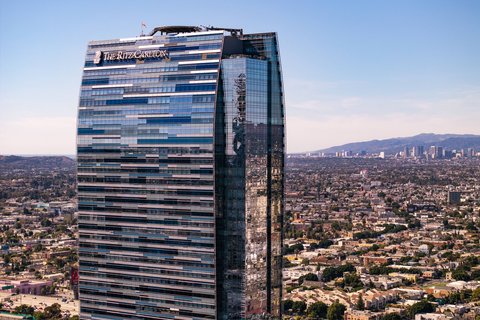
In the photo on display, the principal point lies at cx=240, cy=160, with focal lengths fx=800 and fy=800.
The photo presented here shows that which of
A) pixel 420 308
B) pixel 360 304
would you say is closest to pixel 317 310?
pixel 360 304

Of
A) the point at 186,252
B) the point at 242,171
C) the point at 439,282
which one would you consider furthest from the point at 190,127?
the point at 439,282

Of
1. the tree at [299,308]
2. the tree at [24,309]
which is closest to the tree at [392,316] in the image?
the tree at [299,308]

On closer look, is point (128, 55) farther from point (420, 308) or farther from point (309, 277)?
point (309, 277)

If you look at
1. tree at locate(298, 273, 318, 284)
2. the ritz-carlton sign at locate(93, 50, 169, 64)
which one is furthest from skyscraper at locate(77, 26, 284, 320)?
tree at locate(298, 273, 318, 284)

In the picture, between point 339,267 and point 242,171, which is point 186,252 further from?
point 339,267

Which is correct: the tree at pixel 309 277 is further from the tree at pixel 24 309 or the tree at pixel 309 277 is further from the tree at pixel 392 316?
the tree at pixel 24 309

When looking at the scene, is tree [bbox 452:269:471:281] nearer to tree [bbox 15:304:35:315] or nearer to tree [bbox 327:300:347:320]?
tree [bbox 327:300:347:320]
